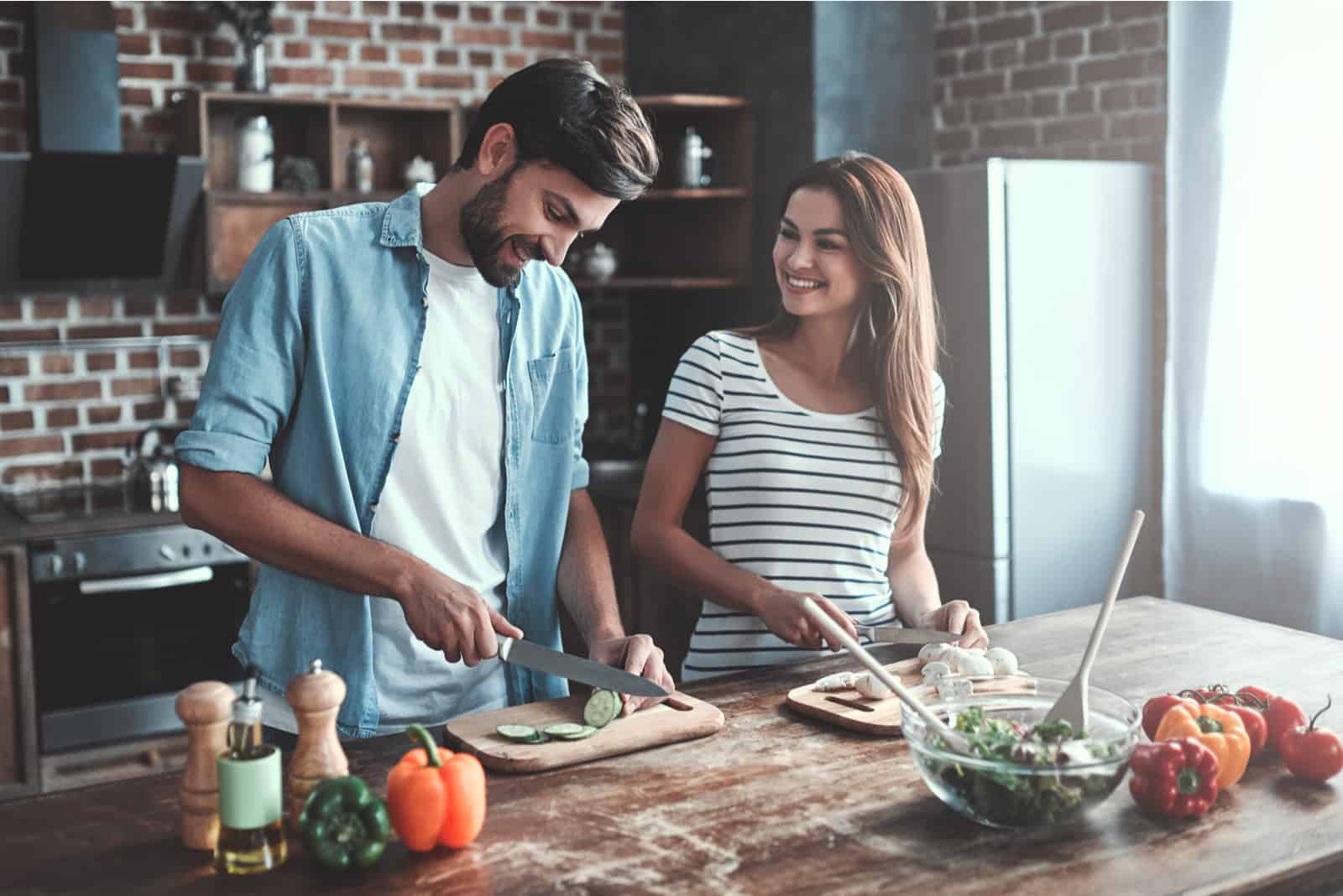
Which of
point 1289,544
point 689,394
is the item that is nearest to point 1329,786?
point 689,394

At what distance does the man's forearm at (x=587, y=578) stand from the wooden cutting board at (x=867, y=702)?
0.96 ft

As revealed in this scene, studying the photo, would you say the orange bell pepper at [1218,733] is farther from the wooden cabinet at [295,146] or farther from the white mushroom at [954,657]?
the wooden cabinet at [295,146]

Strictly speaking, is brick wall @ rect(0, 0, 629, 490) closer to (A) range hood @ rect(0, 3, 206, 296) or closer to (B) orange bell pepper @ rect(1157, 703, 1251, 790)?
(A) range hood @ rect(0, 3, 206, 296)

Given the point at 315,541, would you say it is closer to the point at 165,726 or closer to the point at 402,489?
the point at 402,489

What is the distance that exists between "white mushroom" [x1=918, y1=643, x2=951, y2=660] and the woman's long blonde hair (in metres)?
0.40

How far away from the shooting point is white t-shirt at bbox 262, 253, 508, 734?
1.90m

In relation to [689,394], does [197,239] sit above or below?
above

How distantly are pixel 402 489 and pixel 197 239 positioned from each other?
2.46 m

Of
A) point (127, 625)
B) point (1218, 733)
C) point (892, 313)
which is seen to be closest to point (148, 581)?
point (127, 625)

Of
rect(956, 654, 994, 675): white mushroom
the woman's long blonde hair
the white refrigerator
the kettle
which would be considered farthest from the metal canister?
rect(956, 654, 994, 675): white mushroom

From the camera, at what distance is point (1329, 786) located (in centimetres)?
160

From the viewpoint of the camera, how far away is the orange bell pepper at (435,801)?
1357mm

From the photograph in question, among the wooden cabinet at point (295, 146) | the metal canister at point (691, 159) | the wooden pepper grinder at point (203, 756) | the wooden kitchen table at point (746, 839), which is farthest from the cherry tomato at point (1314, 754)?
the metal canister at point (691, 159)

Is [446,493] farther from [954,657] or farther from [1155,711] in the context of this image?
[1155,711]
